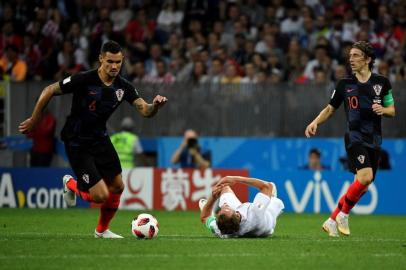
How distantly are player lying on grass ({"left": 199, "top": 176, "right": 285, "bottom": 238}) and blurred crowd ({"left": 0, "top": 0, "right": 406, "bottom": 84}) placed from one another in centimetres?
879

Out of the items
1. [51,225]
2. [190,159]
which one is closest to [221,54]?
[190,159]

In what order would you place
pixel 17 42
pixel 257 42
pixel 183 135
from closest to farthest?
pixel 183 135, pixel 257 42, pixel 17 42

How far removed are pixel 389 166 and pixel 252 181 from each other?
863cm

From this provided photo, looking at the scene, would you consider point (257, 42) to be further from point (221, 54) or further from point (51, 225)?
point (51, 225)

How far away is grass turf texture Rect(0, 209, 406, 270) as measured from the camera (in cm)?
1005

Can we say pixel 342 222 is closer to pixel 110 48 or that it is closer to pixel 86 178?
pixel 86 178

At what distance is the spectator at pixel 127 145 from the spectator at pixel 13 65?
3417mm

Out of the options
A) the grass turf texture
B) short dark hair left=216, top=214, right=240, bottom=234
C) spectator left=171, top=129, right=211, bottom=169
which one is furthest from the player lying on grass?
spectator left=171, top=129, right=211, bottom=169

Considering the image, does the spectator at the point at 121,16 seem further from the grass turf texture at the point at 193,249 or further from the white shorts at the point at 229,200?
the white shorts at the point at 229,200

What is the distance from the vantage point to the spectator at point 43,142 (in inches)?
882

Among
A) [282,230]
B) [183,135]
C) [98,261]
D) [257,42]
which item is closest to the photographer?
[98,261]

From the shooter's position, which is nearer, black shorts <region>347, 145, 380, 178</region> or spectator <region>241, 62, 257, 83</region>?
black shorts <region>347, 145, 380, 178</region>

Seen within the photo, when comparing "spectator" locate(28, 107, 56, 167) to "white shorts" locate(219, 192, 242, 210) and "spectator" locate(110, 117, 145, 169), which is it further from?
Result: "white shorts" locate(219, 192, 242, 210)

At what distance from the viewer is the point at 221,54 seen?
22719 mm
